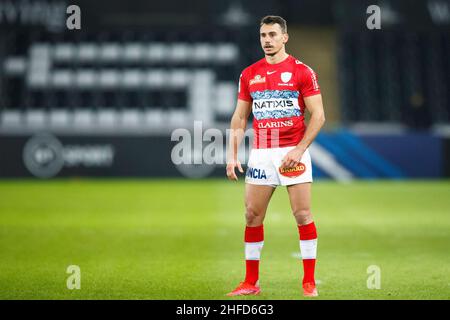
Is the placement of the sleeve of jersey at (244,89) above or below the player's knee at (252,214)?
above

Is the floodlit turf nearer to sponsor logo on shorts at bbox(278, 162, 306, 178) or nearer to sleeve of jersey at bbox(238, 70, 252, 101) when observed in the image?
sponsor logo on shorts at bbox(278, 162, 306, 178)

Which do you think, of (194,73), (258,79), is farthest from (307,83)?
(194,73)

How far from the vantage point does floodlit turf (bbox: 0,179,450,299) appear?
7.47 meters

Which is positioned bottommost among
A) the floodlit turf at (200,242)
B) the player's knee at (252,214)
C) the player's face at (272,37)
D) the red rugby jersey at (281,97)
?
the floodlit turf at (200,242)

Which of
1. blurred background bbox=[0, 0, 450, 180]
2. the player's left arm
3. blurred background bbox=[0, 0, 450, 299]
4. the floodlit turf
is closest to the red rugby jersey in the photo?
the player's left arm

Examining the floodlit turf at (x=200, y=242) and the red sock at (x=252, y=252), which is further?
the floodlit turf at (x=200, y=242)

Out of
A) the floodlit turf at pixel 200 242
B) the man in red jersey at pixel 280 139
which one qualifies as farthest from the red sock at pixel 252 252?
the floodlit turf at pixel 200 242

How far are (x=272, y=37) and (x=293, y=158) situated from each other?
0.96m

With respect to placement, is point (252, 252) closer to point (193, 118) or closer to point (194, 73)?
point (193, 118)

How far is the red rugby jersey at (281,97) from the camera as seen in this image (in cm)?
695

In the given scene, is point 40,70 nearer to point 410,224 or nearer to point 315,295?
point 410,224

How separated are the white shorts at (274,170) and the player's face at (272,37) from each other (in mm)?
788

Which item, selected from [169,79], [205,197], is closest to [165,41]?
[169,79]

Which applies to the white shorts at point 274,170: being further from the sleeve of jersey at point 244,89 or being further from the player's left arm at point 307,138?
the sleeve of jersey at point 244,89
